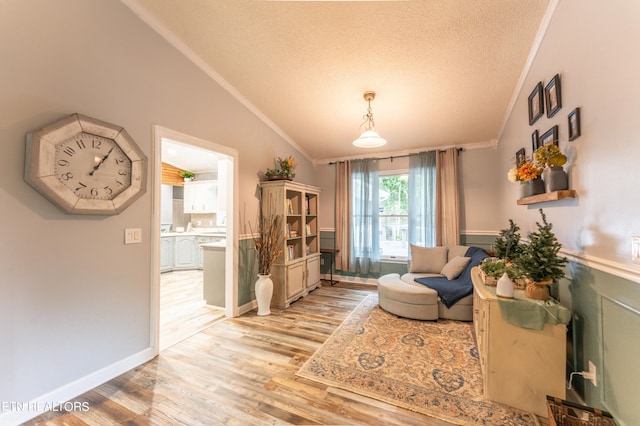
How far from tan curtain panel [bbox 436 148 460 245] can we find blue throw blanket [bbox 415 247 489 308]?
61 cm

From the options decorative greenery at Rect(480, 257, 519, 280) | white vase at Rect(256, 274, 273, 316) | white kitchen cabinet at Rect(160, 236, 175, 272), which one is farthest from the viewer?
white kitchen cabinet at Rect(160, 236, 175, 272)

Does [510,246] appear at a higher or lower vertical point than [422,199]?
lower

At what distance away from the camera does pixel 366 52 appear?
2.51m

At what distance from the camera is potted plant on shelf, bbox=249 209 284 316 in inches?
132

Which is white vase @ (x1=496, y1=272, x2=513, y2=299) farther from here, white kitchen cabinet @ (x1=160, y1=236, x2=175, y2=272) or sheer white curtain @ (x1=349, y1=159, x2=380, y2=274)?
white kitchen cabinet @ (x1=160, y1=236, x2=175, y2=272)

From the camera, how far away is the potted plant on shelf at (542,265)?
1684mm

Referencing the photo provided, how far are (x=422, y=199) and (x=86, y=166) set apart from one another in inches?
175

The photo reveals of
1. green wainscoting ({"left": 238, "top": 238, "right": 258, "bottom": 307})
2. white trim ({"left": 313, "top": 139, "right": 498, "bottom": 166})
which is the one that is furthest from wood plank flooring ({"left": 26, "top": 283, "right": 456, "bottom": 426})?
white trim ({"left": 313, "top": 139, "right": 498, "bottom": 166})

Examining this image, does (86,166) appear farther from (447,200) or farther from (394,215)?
(447,200)

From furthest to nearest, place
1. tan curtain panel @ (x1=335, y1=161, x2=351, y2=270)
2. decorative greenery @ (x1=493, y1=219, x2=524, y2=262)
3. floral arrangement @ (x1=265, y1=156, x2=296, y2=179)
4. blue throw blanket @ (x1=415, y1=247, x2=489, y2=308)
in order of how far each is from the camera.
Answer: tan curtain panel @ (x1=335, y1=161, x2=351, y2=270) → floral arrangement @ (x1=265, y1=156, x2=296, y2=179) → blue throw blanket @ (x1=415, y1=247, x2=489, y2=308) → decorative greenery @ (x1=493, y1=219, x2=524, y2=262)

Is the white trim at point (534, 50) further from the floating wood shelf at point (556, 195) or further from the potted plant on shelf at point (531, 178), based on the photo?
the floating wood shelf at point (556, 195)

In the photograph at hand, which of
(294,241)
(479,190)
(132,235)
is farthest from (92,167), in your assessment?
(479,190)

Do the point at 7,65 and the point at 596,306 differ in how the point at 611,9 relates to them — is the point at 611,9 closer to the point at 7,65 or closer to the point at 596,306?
the point at 596,306

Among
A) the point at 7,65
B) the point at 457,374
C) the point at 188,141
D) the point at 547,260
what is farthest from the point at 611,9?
the point at 7,65
